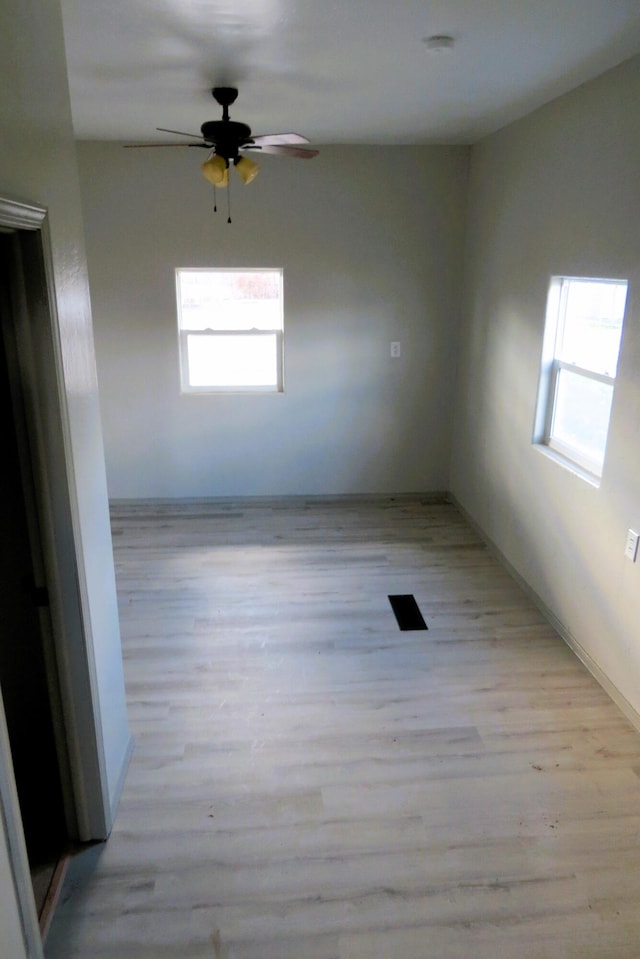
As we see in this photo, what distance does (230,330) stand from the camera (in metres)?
5.15

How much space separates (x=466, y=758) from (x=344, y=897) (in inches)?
31.9

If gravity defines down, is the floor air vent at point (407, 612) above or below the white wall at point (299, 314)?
below

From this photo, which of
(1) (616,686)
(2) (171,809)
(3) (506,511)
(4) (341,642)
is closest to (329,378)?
(3) (506,511)

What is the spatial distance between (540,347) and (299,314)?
2.05 m

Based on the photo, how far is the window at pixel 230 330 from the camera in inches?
199

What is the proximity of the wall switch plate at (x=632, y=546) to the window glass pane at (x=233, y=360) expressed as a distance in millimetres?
3178

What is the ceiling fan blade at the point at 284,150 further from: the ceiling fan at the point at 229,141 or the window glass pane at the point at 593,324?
the window glass pane at the point at 593,324

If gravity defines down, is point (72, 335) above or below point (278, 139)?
below

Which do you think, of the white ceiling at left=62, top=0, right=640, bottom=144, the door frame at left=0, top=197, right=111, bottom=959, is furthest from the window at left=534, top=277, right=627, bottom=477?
the door frame at left=0, top=197, right=111, bottom=959

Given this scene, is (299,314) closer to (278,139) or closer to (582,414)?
(278,139)

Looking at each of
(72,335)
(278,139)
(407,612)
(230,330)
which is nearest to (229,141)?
(278,139)

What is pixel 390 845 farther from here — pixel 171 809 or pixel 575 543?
pixel 575 543

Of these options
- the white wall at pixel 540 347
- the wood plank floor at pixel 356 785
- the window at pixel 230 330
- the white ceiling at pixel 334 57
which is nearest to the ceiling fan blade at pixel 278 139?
the white ceiling at pixel 334 57

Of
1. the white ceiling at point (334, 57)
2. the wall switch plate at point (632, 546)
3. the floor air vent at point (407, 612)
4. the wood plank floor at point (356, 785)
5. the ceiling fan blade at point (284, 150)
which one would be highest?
the white ceiling at point (334, 57)
